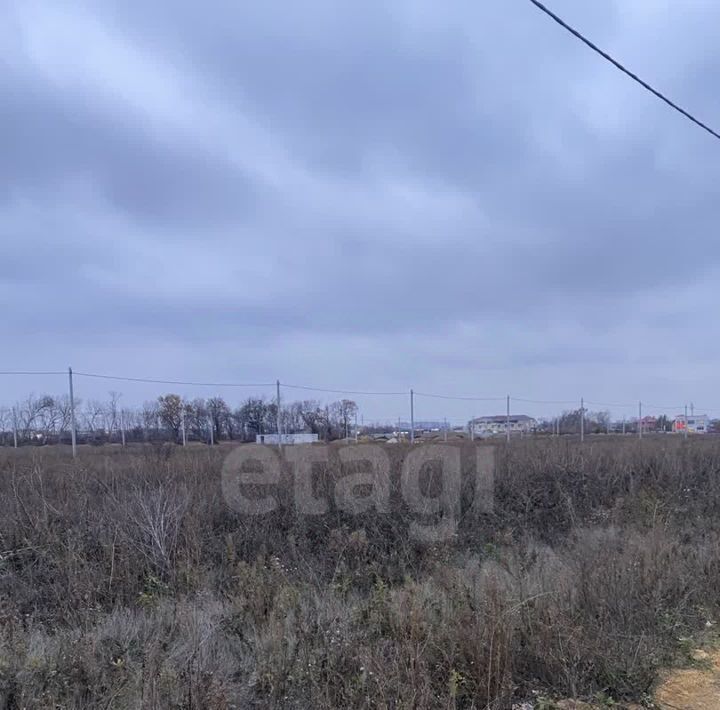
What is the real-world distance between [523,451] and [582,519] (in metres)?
4.13

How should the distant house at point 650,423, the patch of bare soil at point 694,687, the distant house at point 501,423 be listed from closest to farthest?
the patch of bare soil at point 694,687
the distant house at point 501,423
the distant house at point 650,423

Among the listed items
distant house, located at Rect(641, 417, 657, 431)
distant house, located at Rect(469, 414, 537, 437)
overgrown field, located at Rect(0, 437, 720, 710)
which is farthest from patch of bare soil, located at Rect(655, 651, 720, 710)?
distant house, located at Rect(641, 417, 657, 431)

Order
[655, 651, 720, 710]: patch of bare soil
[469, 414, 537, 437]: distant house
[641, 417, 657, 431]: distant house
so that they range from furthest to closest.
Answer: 1. [641, 417, 657, 431]: distant house
2. [469, 414, 537, 437]: distant house
3. [655, 651, 720, 710]: patch of bare soil

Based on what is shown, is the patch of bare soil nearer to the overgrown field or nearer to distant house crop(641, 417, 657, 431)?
the overgrown field

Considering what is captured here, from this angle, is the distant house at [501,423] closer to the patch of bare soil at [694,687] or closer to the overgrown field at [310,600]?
the overgrown field at [310,600]

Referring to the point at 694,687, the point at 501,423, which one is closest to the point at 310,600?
the point at 694,687

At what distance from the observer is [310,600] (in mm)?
6609

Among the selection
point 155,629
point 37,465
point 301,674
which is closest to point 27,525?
point 37,465

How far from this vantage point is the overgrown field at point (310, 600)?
4.14 metres

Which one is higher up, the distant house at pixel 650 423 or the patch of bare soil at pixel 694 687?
the patch of bare soil at pixel 694 687

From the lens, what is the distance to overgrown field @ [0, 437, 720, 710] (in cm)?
414

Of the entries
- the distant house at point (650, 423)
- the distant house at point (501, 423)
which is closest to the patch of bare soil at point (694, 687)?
the distant house at point (501, 423)

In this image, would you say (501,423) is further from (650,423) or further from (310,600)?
(310,600)

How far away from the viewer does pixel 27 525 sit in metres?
9.77
